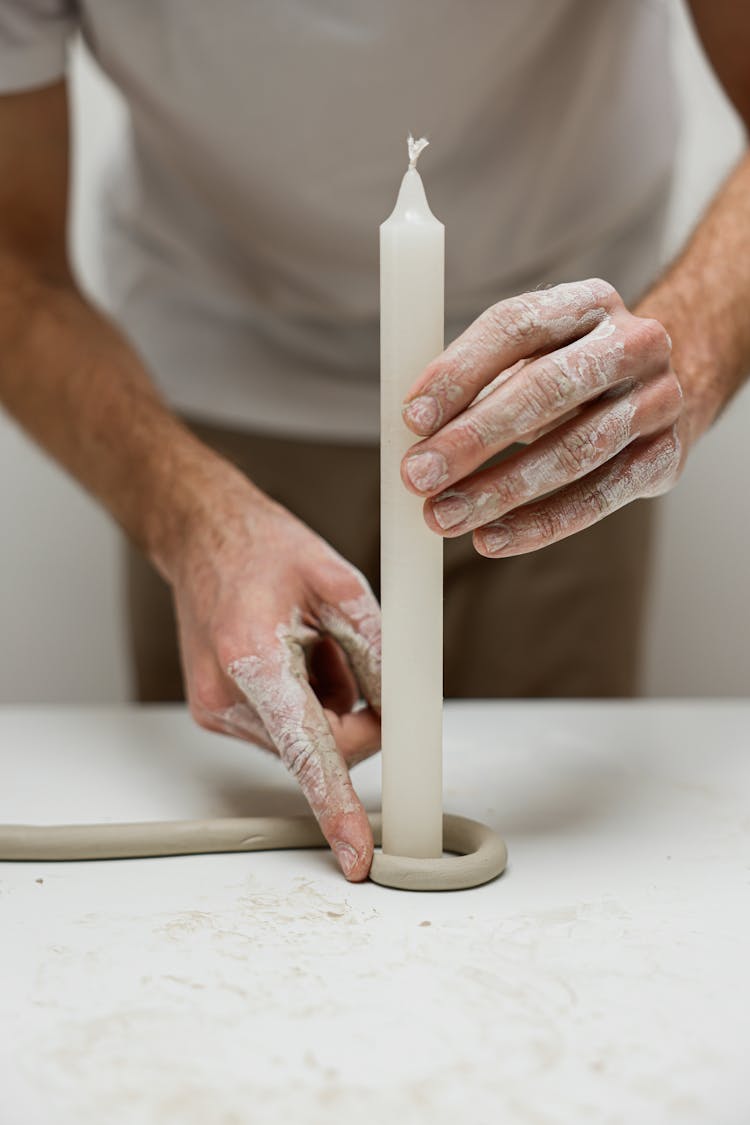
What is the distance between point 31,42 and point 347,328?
1.25ft

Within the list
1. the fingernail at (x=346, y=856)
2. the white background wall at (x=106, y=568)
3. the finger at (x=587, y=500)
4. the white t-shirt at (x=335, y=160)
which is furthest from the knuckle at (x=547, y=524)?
the white background wall at (x=106, y=568)

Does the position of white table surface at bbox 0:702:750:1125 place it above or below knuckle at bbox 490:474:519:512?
below

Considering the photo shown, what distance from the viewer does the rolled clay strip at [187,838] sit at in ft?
2.35

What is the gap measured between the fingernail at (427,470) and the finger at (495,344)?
0.04 feet

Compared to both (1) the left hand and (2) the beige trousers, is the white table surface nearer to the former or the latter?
(1) the left hand

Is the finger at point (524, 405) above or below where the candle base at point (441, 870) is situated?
above

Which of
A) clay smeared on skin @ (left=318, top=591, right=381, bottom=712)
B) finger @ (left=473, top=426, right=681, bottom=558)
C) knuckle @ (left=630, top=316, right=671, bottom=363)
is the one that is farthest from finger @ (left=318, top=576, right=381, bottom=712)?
knuckle @ (left=630, top=316, right=671, bottom=363)

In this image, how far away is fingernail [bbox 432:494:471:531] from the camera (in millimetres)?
631

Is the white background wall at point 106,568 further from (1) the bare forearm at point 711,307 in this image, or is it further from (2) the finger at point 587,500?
(2) the finger at point 587,500

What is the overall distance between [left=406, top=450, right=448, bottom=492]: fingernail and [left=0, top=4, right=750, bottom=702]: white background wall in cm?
110

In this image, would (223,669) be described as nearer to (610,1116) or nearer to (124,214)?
(610,1116)

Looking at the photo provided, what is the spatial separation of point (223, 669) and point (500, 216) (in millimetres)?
586

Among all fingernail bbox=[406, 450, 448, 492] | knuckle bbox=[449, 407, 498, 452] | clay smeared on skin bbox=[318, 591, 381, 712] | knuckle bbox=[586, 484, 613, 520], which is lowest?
clay smeared on skin bbox=[318, 591, 381, 712]

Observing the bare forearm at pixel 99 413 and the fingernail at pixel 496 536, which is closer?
the fingernail at pixel 496 536
